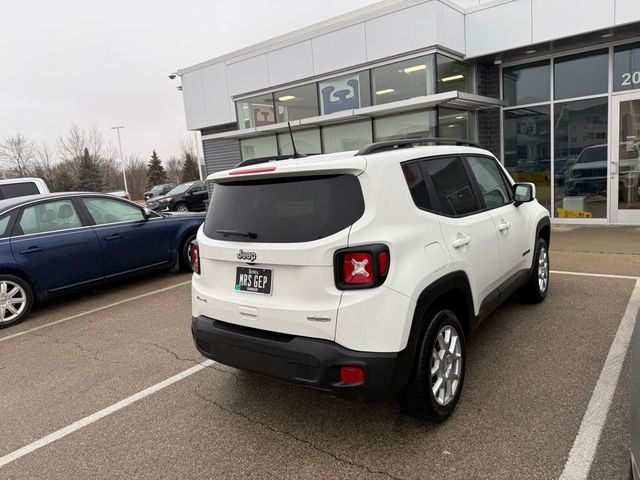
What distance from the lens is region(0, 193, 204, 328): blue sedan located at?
577 cm

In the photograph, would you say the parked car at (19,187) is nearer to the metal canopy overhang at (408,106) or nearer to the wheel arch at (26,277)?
the wheel arch at (26,277)

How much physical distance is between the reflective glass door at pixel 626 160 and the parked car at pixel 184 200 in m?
15.2

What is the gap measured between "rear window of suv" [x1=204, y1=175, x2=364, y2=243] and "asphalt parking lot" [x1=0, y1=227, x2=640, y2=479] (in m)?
1.27

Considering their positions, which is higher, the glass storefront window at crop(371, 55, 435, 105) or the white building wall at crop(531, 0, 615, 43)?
the white building wall at crop(531, 0, 615, 43)

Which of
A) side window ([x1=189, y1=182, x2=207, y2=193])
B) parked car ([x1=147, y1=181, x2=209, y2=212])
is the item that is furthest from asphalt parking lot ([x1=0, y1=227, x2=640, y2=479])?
side window ([x1=189, y1=182, x2=207, y2=193])

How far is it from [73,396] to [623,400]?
13.0 ft

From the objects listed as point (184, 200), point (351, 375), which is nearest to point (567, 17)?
point (351, 375)

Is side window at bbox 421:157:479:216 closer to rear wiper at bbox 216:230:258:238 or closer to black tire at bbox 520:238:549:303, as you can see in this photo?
rear wiper at bbox 216:230:258:238

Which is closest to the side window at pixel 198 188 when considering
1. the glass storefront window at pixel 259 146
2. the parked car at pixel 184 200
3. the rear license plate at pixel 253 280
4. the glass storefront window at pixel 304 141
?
the parked car at pixel 184 200

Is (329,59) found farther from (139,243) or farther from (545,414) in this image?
(545,414)

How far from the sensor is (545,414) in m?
2.99

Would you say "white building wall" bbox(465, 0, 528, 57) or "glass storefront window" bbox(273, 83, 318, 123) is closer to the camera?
"white building wall" bbox(465, 0, 528, 57)

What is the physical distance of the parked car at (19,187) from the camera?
9008 millimetres

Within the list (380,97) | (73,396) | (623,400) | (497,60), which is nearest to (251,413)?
(73,396)
